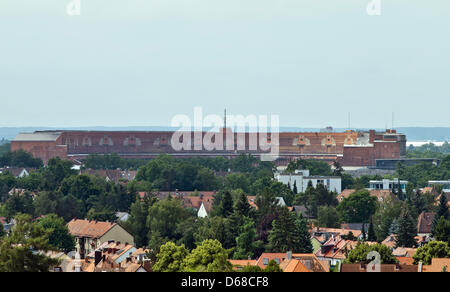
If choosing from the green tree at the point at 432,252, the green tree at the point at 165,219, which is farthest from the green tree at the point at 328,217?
the green tree at the point at 432,252

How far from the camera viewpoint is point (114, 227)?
6488cm

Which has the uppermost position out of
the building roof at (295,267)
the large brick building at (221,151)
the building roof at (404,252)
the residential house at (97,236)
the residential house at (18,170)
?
the large brick building at (221,151)

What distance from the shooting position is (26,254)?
2969cm

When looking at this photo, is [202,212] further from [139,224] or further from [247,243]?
[247,243]

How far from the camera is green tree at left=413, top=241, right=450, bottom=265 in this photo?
4550 centimetres

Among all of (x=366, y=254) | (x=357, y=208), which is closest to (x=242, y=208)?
(x=366, y=254)

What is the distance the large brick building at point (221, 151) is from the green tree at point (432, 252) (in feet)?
350

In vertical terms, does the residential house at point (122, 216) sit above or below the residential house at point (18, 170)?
below

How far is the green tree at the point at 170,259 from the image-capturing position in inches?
1702

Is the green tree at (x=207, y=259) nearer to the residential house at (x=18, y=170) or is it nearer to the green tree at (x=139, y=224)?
the green tree at (x=139, y=224)

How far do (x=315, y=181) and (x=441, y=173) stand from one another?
25.2 m

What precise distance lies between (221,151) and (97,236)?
339ft

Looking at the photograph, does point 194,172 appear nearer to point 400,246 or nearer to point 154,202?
point 154,202
